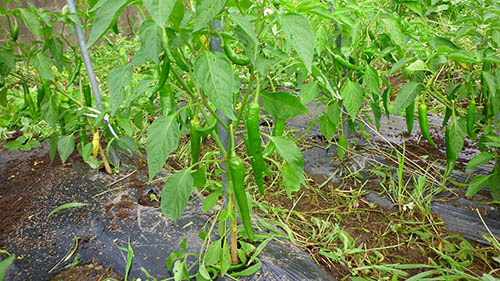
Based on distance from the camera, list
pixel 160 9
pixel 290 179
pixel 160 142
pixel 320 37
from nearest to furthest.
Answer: pixel 160 9 → pixel 160 142 → pixel 290 179 → pixel 320 37

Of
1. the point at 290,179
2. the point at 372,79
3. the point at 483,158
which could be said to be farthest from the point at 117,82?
the point at 483,158

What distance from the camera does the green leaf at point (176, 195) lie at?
94 cm

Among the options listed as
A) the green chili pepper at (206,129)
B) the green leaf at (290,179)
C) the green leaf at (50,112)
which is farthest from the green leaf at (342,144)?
the green leaf at (50,112)

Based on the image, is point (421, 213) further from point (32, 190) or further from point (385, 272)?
point (32, 190)

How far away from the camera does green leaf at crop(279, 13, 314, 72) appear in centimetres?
69

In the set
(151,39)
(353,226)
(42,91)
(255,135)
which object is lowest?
(353,226)

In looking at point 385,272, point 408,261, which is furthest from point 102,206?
point 408,261

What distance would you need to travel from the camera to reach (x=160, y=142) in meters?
0.82

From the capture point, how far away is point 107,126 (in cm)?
165

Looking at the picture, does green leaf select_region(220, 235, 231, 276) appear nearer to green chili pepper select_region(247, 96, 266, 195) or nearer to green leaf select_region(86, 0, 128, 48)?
green chili pepper select_region(247, 96, 266, 195)

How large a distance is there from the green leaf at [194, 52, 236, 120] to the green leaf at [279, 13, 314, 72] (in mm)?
155

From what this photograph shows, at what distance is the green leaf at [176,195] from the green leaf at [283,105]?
12.6 inches

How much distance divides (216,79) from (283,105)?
0.27m

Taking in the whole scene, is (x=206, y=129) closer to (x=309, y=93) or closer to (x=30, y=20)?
(x=309, y=93)
